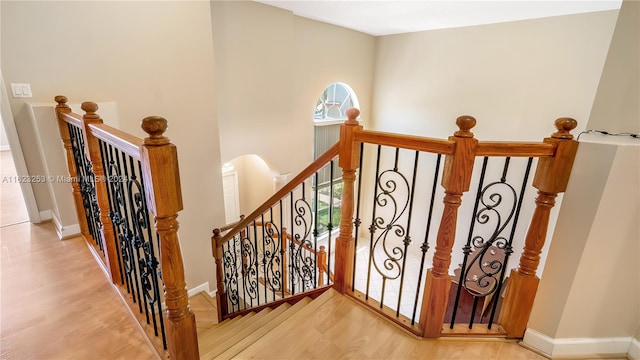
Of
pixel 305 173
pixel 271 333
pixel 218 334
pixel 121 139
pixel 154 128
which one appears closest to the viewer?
pixel 154 128

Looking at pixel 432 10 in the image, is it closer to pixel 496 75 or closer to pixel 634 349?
pixel 496 75

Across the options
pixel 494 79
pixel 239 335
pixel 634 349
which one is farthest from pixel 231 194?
pixel 634 349

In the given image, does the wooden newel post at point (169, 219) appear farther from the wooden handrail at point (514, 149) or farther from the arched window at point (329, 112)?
the arched window at point (329, 112)

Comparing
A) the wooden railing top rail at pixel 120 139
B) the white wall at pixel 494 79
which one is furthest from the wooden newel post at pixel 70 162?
the white wall at pixel 494 79

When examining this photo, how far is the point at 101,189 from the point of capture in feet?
5.54

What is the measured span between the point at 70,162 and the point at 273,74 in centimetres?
290

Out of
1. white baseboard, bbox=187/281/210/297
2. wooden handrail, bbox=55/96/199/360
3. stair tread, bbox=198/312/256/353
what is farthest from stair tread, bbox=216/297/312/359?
white baseboard, bbox=187/281/210/297

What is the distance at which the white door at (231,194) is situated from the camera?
234 inches

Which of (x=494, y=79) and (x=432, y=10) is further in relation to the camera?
(x=494, y=79)

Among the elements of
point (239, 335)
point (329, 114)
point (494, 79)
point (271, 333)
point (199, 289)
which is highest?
point (494, 79)

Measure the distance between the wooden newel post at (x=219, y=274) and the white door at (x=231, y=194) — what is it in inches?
126

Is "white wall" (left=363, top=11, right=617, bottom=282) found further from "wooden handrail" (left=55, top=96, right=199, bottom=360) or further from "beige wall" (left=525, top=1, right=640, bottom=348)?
"wooden handrail" (left=55, top=96, right=199, bottom=360)

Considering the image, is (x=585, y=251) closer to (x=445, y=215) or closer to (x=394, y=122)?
(x=445, y=215)

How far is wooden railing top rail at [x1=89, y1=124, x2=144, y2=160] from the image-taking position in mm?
1031
